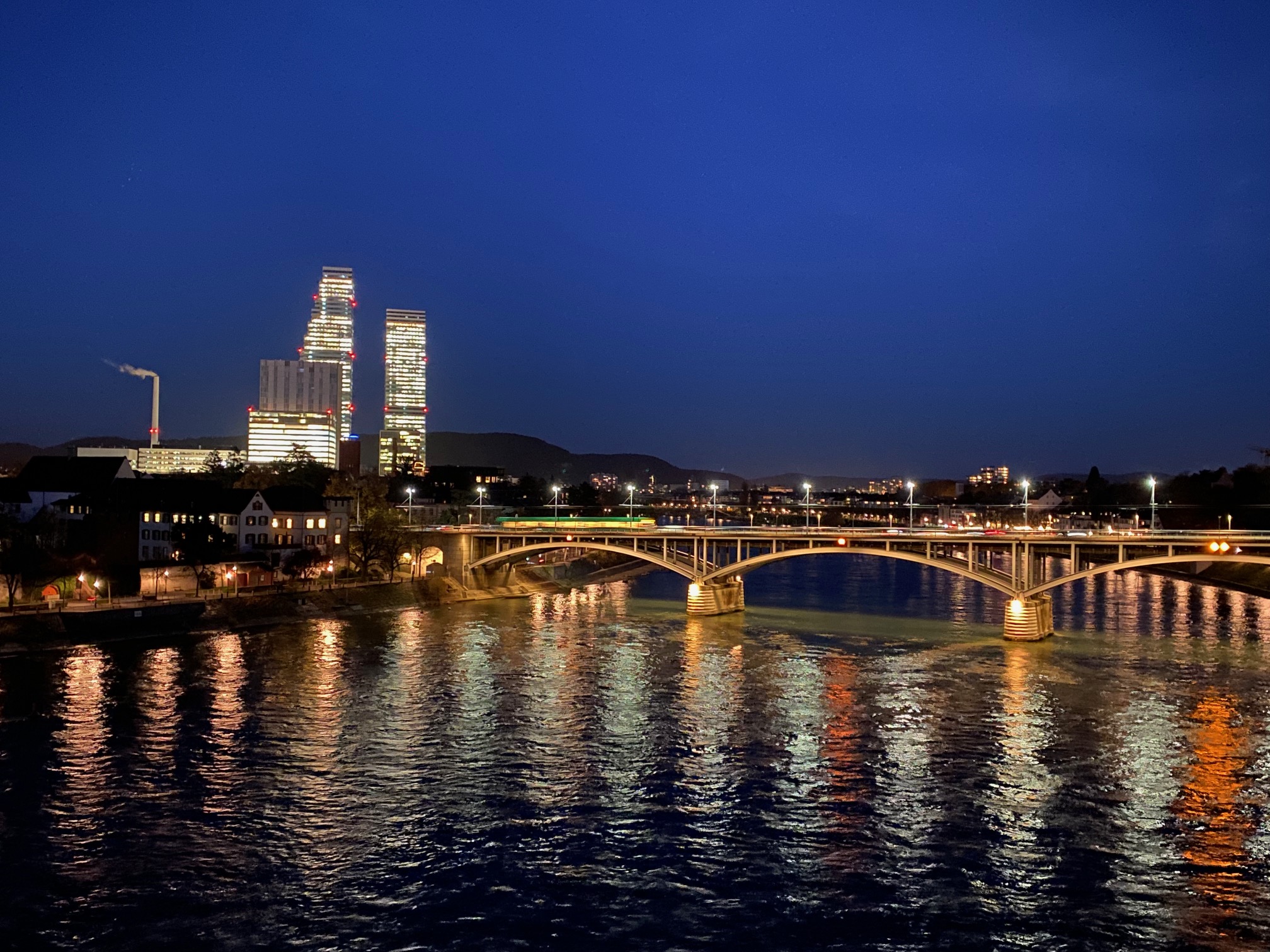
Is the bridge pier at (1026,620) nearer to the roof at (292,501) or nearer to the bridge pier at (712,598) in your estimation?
the bridge pier at (712,598)

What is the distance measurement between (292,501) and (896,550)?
5625 centimetres

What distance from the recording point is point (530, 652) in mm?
57750

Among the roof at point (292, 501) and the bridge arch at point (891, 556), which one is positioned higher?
the roof at point (292, 501)

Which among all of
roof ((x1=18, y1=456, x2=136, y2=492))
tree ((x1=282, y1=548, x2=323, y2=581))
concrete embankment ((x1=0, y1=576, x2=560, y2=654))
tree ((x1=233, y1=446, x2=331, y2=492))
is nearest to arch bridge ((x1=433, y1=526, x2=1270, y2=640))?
concrete embankment ((x1=0, y1=576, x2=560, y2=654))

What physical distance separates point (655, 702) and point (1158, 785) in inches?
771

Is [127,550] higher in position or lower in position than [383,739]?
higher

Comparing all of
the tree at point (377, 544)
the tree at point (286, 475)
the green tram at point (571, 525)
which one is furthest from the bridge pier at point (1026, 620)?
the tree at point (286, 475)

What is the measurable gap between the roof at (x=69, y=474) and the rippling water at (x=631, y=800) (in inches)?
1677

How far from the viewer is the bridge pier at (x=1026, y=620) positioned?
202 feet

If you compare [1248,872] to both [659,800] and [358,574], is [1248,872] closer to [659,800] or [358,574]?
[659,800]

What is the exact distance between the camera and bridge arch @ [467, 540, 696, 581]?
76.6 metres

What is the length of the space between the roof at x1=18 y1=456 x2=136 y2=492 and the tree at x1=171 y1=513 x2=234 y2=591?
11.1 m

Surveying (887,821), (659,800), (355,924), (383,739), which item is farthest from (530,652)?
(355,924)

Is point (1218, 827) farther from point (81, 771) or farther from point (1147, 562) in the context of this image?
point (81, 771)
